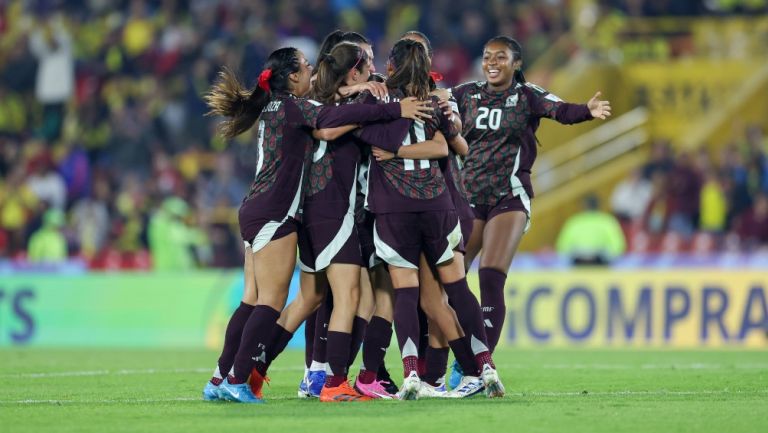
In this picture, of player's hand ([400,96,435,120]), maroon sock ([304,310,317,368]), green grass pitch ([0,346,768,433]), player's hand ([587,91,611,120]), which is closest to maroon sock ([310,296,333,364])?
maroon sock ([304,310,317,368])

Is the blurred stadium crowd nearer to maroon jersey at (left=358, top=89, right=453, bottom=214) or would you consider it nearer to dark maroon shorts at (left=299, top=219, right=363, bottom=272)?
maroon jersey at (left=358, top=89, right=453, bottom=214)

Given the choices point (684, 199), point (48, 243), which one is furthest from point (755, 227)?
point (48, 243)

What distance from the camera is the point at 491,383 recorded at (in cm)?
870

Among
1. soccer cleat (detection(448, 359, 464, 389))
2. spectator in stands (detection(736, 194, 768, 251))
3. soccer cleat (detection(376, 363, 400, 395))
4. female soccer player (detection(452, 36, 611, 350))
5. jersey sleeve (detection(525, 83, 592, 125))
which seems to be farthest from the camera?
spectator in stands (detection(736, 194, 768, 251))

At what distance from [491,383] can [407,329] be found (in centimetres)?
64

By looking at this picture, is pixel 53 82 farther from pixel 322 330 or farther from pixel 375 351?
pixel 375 351

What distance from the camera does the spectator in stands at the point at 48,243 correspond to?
19625 mm

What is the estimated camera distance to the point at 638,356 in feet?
43.8

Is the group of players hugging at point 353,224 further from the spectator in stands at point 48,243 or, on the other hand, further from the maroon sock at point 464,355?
the spectator in stands at point 48,243

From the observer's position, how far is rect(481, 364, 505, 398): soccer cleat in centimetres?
868

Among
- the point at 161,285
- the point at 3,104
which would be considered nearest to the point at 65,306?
the point at 161,285

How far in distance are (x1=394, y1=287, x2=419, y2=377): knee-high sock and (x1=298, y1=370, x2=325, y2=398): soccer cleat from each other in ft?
2.33

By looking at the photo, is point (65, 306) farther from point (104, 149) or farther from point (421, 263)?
point (421, 263)

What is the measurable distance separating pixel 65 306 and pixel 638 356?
283 inches
